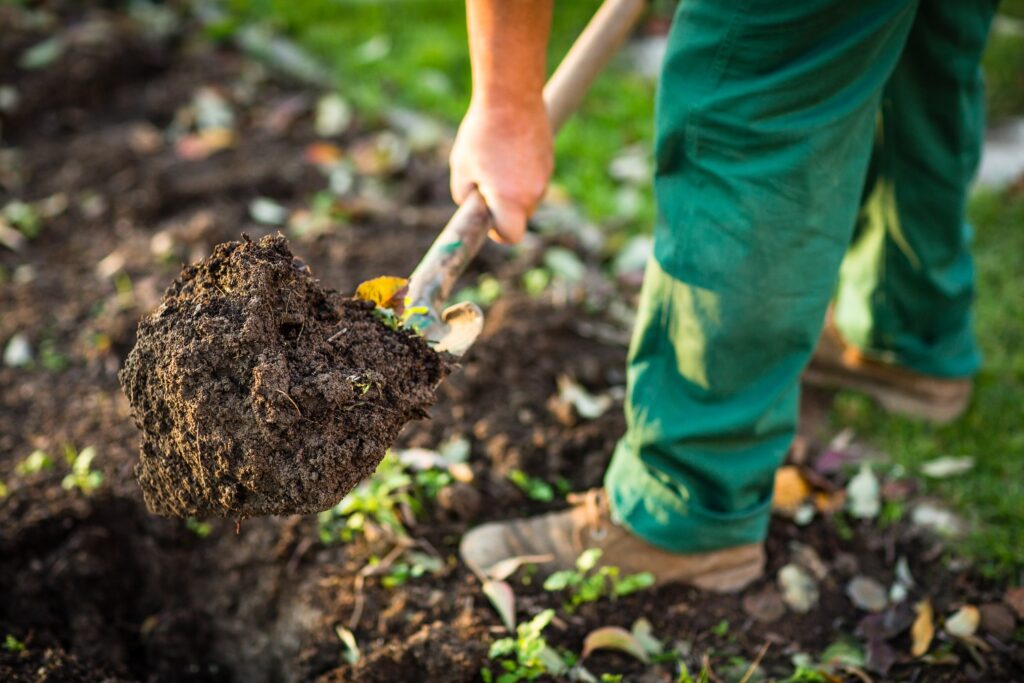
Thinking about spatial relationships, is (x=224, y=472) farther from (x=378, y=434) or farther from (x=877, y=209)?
(x=877, y=209)

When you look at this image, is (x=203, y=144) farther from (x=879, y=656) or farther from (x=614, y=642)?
(x=879, y=656)

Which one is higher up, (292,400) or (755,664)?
(292,400)

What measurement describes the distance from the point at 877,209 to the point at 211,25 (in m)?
3.28

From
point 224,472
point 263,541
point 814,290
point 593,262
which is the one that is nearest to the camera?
point 224,472

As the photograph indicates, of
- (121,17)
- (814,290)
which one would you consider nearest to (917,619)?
(814,290)

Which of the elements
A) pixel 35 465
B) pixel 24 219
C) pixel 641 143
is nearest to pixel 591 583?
pixel 35 465

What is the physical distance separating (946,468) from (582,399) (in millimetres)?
936

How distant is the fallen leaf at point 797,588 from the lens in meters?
2.00

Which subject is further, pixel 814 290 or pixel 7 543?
pixel 7 543

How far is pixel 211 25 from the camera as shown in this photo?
169 inches

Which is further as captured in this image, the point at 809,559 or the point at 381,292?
the point at 809,559

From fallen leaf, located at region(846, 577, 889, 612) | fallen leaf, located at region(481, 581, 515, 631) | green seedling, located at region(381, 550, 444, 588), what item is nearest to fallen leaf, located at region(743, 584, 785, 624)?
fallen leaf, located at region(846, 577, 889, 612)

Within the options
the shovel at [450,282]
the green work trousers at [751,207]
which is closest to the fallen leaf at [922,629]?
the green work trousers at [751,207]

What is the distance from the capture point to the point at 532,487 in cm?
219
